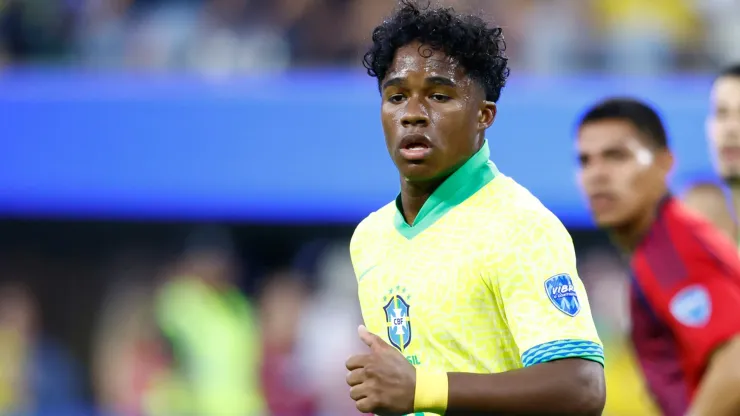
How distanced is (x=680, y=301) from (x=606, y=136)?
687mm

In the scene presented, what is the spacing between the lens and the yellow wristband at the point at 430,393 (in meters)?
2.74

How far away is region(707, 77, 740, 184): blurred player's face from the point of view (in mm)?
5105

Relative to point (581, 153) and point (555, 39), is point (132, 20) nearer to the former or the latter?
point (555, 39)

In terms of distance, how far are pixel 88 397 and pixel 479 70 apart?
9.04 meters

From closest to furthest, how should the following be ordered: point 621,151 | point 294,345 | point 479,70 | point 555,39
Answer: point 479,70
point 621,151
point 294,345
point 555,39

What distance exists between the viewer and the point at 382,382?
2.74 m

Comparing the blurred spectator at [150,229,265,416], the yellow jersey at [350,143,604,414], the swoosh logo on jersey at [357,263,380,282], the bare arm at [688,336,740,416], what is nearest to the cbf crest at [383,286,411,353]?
the yellow jersey at [350,143,604,414]

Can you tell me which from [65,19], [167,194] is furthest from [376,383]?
[65,19]

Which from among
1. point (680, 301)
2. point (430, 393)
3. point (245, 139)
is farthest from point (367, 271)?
point (245, 139)

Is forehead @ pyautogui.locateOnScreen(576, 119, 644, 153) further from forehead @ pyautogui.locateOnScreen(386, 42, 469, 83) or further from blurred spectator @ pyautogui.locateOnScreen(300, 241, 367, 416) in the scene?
blurred spectator @ pyautogui.locateOnScreen(300, 241, 367, 416)

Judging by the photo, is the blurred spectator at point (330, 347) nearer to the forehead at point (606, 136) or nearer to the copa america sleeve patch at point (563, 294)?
the forehead at point (606, 136)

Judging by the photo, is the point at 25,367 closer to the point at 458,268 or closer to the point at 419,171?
the point at 419,171

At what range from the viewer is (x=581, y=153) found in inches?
177

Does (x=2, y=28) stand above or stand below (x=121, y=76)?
above
